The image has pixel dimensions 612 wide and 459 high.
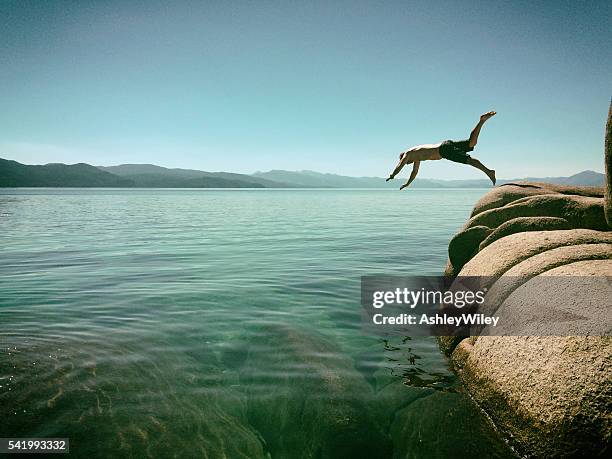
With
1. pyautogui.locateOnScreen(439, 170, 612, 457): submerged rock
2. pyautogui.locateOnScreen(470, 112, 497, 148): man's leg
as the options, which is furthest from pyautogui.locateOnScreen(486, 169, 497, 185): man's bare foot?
pyautogui.locateOnScreen(439, 170, 612, 457): submerged rock

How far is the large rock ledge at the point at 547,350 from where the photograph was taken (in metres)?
4.49

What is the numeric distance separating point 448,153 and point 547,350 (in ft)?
23.1

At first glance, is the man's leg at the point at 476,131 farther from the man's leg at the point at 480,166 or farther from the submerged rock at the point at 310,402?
the submerged rock at the point at 310,402

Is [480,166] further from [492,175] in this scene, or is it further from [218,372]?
[218,372]

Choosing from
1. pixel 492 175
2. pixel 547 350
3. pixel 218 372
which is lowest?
pixel 218 372

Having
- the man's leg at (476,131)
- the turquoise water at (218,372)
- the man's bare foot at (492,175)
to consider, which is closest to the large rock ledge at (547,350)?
the turquoise water at (218,372)

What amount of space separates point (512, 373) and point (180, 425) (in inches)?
204

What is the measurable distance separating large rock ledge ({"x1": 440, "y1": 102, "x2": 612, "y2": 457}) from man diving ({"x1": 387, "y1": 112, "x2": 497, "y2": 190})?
2.02 metres

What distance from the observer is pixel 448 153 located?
36.1 feet

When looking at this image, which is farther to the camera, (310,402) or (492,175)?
(492,175)

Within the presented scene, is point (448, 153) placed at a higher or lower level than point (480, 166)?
higher

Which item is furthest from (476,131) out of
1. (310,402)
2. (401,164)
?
(310,402)

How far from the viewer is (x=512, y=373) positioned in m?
5.55

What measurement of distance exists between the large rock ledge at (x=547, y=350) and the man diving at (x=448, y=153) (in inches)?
79.7
